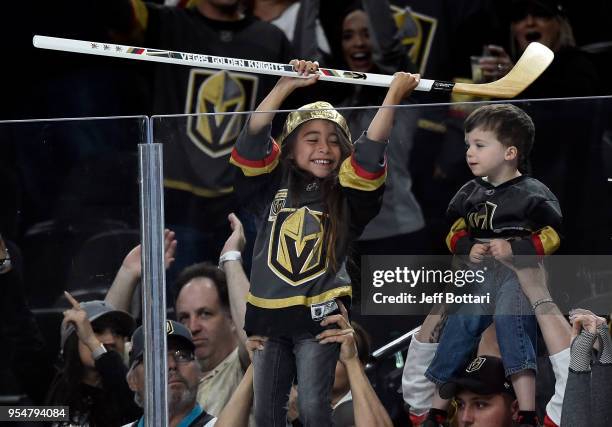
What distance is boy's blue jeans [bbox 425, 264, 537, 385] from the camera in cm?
297

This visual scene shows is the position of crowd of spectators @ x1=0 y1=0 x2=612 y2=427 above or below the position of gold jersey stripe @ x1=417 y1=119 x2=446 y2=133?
below

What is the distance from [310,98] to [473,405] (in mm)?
2096

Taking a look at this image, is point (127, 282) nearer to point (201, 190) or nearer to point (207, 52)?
point (201, 190)

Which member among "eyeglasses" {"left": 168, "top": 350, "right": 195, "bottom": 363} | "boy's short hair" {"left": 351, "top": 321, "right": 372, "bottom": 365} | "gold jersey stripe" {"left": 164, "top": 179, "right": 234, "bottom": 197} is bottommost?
"eyeglasses" {"left": 168, "top": 350, "right": 195, "bottom": 363}

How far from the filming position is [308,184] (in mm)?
3096

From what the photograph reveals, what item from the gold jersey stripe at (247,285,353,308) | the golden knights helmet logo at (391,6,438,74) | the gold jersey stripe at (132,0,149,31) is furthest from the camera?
the golden knights helmet logo at (391,6,438,74)

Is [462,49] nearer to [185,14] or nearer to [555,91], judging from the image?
[555,91]

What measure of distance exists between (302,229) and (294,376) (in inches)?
15.5

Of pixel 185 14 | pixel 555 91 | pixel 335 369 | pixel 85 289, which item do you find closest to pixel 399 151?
pixel 335 369

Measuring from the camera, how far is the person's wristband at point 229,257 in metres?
3.12

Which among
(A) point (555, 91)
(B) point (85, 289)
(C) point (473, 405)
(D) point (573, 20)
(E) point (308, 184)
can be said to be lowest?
(C) point (473, 405)

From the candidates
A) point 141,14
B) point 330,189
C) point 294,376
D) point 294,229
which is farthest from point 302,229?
point 141,14

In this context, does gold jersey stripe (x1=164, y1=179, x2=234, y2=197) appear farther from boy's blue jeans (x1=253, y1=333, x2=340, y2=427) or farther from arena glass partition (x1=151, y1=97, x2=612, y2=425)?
boy's blue jeans (x1=253, y1=333, x2=340, y2=427)

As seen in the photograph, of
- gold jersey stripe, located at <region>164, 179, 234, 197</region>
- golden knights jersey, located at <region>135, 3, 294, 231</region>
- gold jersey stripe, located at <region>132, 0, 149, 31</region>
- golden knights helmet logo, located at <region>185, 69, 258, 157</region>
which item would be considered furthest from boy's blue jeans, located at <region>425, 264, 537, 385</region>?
gold jersey stripe, located at <region>132, 0, 149, 31</region>
